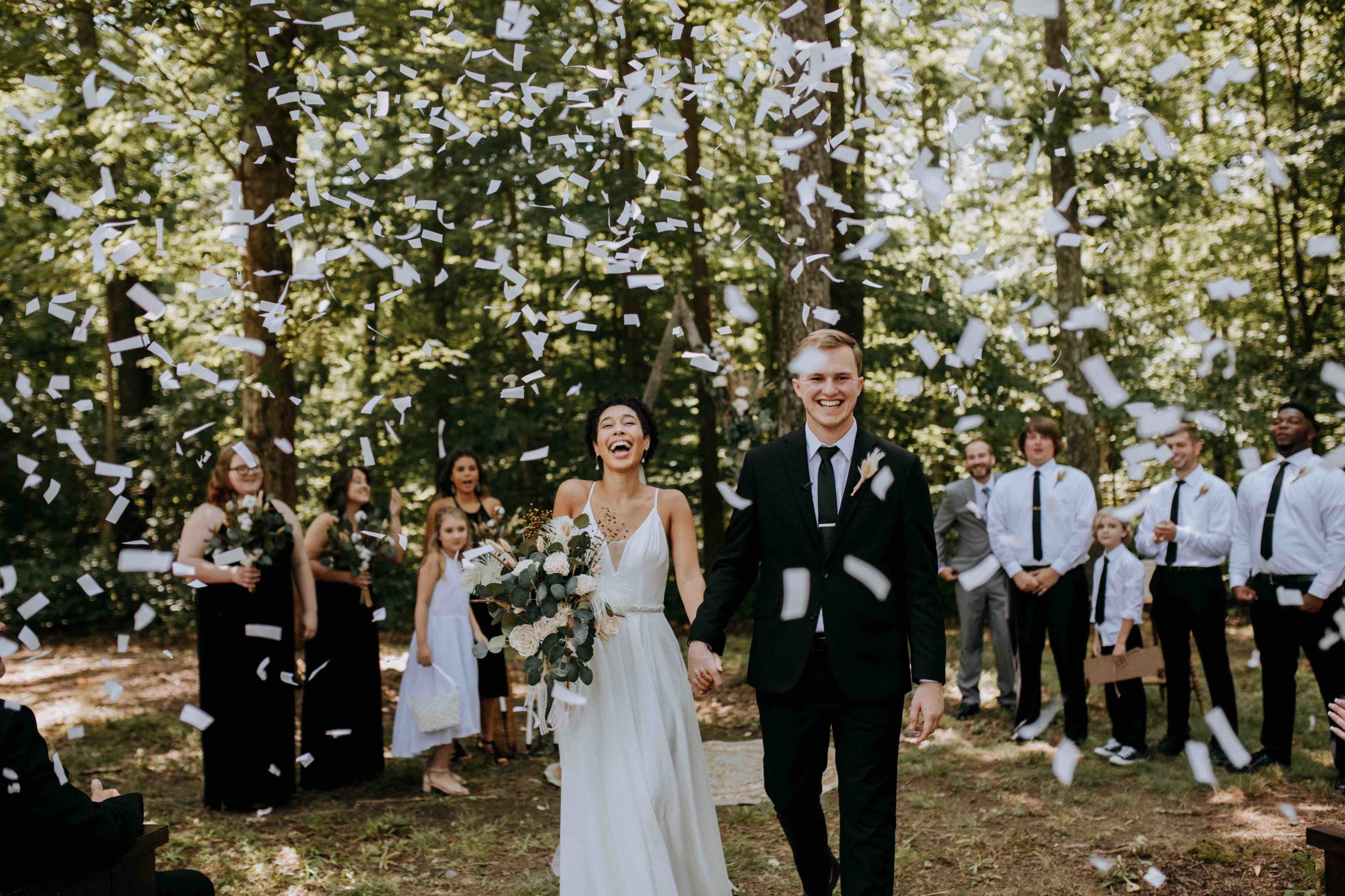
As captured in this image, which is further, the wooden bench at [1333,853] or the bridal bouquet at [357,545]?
the bridal bouquet at [357,545]

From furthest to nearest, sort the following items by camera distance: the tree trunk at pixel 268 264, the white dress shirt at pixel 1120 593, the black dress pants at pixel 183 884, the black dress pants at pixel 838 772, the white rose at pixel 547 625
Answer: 1. the tree trunk at pixel 268 264
2. the white dress shirt at pixel 1120 593
3. the white rose at pixel 547 625
4. the black dress pants at pixel 838 772
5. the black dress pants at pixel 183 884

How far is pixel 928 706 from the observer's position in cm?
333

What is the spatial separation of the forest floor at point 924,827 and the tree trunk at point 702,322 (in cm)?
655

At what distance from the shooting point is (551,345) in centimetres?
1414

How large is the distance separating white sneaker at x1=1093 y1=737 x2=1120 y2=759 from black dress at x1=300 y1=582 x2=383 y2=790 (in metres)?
4.41

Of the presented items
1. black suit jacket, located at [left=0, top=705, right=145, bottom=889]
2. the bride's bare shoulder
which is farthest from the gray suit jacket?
black suit jacket, located at [left=0, top=705, right=145, bottom=889]

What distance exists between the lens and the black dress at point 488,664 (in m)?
6.90

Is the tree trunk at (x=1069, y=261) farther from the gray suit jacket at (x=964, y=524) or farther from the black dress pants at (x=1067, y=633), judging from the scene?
the black dress pants at (x=1067, y=633)

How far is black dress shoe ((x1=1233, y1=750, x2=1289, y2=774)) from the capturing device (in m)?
6.03

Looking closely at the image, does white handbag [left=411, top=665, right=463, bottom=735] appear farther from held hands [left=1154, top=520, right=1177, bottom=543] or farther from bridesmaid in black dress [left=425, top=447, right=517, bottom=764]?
held hands [left=1154, top=520, right=1177, bottom=543]

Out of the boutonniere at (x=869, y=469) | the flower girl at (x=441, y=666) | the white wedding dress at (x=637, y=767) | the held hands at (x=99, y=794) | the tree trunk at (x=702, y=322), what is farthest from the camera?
the tree trunk at (x=702, y=322)

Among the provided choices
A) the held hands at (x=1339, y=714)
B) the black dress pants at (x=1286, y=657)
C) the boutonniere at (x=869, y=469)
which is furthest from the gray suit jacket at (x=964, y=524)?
the held hands at (x=1339, y=714)

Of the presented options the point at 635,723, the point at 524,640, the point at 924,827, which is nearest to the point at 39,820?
the point at 524,640

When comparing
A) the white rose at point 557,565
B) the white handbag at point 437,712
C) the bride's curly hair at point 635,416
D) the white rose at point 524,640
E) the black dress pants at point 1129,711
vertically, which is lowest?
the black dress pants at point 1129,711
